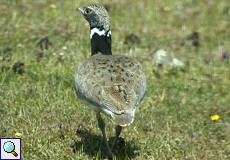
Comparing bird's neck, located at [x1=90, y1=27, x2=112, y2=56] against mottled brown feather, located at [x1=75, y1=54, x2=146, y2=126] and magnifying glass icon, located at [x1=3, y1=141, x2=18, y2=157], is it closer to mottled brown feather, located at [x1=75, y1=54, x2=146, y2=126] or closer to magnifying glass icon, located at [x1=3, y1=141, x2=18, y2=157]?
mottled brown feather, located at [x1=75, y1=54, x2=146, y2=126]

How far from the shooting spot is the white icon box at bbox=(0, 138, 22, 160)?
8078 mm

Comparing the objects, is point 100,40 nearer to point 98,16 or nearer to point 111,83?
point 98,16

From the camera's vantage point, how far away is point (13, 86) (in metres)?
10.3

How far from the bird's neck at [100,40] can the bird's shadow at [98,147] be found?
52.9 inches

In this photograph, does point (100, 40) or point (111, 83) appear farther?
point (100, 40)

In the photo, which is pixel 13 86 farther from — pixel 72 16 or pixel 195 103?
pixel 72 16

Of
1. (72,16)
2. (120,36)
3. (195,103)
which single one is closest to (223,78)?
(195,103)

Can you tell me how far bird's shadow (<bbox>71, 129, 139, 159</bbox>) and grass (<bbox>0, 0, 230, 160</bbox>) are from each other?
16mm

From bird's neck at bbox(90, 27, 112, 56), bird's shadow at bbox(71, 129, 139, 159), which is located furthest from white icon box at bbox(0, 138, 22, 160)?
bird's neck at bbox(90, 27, 112, 56)

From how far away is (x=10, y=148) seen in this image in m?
8.19

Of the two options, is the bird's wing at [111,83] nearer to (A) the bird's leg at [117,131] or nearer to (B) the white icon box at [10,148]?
(A) the bird's leg at [117,131]

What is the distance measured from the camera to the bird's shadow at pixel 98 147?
854 cm

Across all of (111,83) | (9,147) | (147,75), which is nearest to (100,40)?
(111,83)

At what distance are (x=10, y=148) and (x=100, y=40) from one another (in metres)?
2.27
